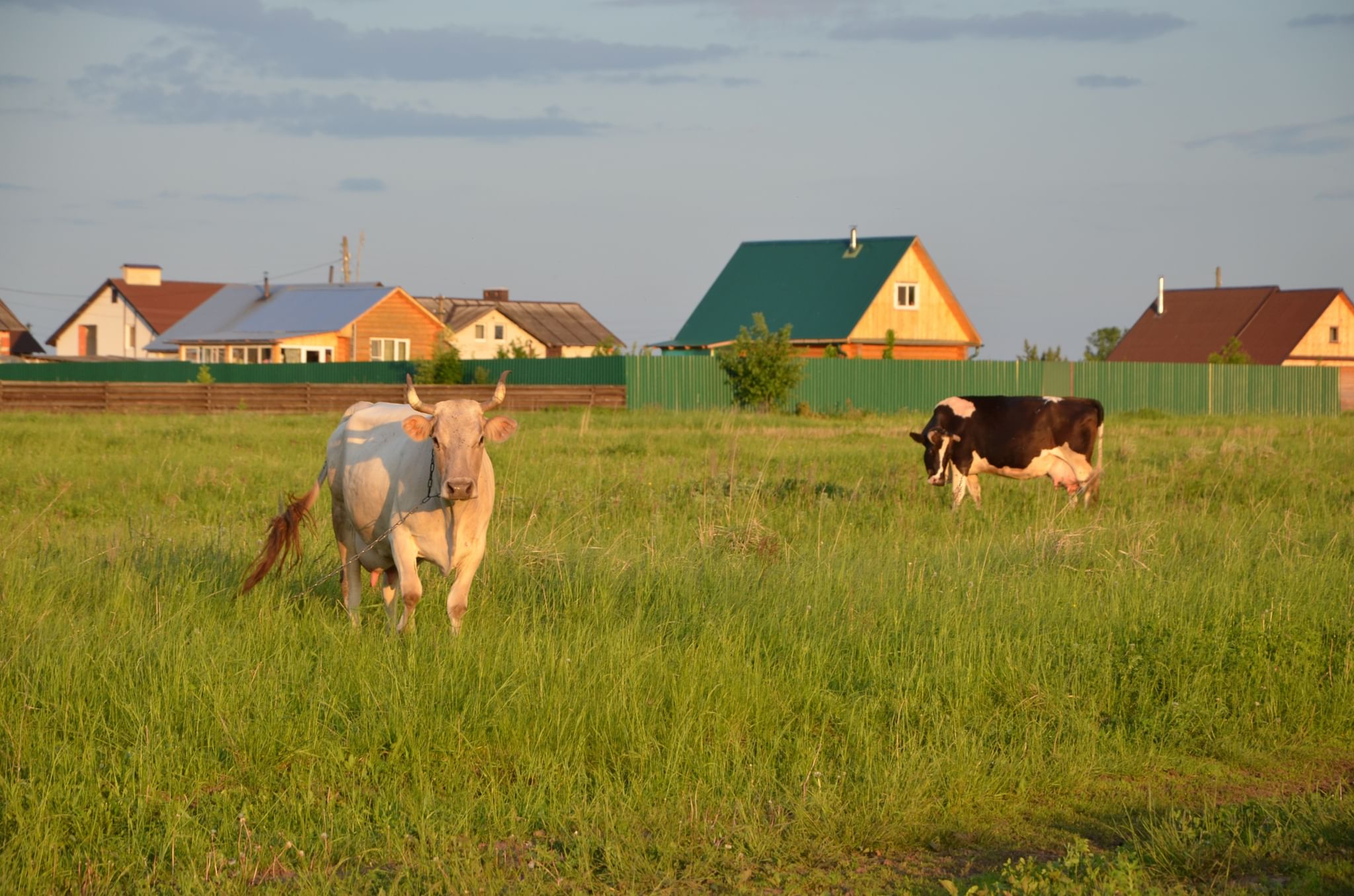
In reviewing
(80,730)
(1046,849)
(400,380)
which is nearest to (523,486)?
(80,730)

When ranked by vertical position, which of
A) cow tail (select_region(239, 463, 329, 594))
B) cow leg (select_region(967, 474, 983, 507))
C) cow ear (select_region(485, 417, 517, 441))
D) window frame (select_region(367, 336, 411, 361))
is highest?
window frame (select_region(367, 336, 411, 361))

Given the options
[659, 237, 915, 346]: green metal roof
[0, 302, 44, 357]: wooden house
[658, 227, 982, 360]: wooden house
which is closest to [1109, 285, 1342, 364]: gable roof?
[658, 227, 982, 360]: wooden house

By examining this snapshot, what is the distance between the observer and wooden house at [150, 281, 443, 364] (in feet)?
183

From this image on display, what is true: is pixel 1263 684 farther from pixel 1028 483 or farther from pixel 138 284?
pixel 138 284

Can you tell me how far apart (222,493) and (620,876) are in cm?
1027

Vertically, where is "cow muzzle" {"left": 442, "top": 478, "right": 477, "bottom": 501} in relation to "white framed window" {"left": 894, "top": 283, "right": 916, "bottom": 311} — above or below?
below

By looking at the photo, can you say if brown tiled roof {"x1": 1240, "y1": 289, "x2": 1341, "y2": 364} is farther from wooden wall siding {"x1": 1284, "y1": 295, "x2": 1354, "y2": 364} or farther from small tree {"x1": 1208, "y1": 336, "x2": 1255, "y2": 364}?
small tree {"x1": 1208, "y1": 336, "x2": 1255, "y2": 364}

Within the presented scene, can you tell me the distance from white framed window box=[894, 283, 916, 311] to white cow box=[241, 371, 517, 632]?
4203 cm

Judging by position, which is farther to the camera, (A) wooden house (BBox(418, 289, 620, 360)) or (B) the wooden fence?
(A) wooden house (BBox(418, 289, 620, 360))

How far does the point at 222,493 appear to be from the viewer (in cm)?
1316

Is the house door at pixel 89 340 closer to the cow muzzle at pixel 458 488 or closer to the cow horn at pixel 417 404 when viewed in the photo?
the cow horn at pixel 417 404

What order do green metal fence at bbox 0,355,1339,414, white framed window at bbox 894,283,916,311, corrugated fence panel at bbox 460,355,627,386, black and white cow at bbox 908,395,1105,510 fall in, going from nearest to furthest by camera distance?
black and white cow at bbox 908,395,1105,510 < green metal fence at bbox 0,355,1339,414 < corrugated fence panel at bbox 460,355,627,386 < white framed window at bbox 894,283,916,311

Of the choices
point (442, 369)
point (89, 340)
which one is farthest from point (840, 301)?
point (89, 340)

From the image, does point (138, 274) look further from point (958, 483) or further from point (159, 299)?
point (958, 483)
